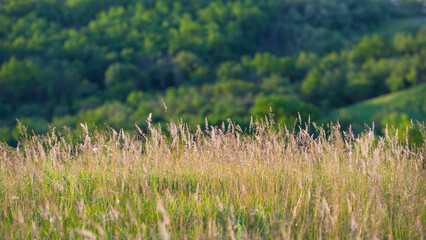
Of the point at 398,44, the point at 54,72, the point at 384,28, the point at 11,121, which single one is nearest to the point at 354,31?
the point at 384,28

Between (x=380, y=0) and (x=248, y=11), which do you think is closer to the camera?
(x=248, y=11)

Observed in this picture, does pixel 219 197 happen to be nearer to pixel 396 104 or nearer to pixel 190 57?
pixel 396 104

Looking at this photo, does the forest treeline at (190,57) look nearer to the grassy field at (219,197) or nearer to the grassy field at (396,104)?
the grassy field at (396,104)

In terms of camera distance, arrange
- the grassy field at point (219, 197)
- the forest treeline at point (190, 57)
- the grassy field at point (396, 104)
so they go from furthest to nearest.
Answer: the forest treeline at point (190, 57), the grassy field at point (396, 104), the grassy field at point (219, 197)

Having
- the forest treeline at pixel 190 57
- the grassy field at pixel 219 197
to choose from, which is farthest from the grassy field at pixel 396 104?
the grassy field at pixel 219 197

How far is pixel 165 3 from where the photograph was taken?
238ft

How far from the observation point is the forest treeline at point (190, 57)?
142 feet

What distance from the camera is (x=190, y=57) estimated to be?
56.3m

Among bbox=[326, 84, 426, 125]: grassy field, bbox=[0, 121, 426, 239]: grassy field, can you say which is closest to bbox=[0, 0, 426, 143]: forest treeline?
bbox=[326, 84, 426, 125]: grassy field

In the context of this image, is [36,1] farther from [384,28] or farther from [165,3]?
[384,28]

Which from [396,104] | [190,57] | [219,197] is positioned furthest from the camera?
[190,57]

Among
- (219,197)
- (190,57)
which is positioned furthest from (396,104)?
(219,197)

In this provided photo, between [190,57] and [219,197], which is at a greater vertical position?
[190,57]

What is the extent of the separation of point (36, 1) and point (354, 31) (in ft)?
184
